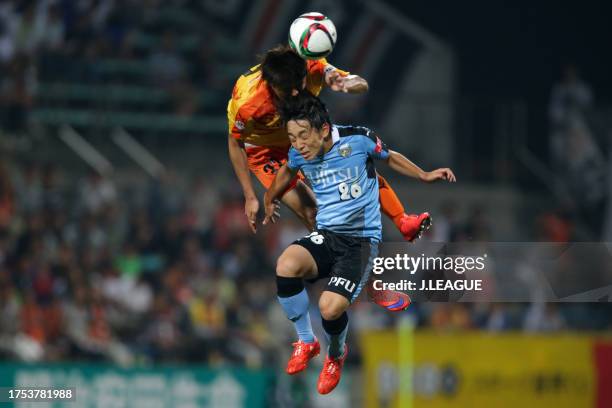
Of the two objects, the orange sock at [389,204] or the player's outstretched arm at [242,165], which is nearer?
the player's outstretched arm at [242,165]

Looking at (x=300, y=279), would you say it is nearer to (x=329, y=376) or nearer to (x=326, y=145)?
(x=329, y=376)

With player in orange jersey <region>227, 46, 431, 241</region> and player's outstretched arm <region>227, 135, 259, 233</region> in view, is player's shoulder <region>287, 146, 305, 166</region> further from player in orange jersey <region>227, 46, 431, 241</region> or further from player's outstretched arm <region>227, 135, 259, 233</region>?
player's outstretched arm <region>227, 135, 259, 233</region>

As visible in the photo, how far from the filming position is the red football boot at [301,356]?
10.5m

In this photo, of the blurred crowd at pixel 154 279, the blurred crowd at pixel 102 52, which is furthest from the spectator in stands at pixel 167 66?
the blurred crowd at pixel 154 279

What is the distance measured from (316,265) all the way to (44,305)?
26.1 feet

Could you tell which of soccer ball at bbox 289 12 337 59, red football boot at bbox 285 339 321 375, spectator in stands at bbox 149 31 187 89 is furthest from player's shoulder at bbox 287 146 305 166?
spectator in stands at bbox 149 31 187 89

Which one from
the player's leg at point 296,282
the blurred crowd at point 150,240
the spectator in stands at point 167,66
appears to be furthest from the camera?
the spectator in stands at point 167,66

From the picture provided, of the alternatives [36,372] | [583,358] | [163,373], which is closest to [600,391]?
[583,358]

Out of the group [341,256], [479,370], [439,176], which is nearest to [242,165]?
[341,256]

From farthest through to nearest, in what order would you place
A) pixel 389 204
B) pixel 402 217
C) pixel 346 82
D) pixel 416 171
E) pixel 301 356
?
pixel 389 204, pixel 402 217, pixel 416 171, pixel 301 356, pixel 346 82

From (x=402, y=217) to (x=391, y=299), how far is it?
2.13ft

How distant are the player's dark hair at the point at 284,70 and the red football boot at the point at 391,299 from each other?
1.77 meters

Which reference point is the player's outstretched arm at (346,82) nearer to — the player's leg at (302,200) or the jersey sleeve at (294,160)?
the jersey sleeve at (294,160)

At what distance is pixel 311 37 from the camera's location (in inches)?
397
